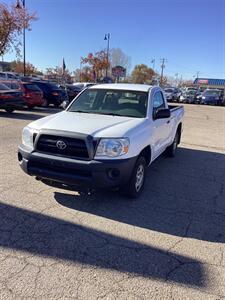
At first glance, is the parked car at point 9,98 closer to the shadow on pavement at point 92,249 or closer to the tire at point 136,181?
the tire at point 136,181

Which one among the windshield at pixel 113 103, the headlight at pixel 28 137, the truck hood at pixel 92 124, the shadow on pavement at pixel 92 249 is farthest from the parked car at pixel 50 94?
the shadow on pavement at pixel 92 249

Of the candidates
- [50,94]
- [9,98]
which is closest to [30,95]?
[50,94]

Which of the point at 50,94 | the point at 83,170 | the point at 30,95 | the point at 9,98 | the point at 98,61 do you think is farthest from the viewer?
the point at 98,61

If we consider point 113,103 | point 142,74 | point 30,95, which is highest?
point 142,74

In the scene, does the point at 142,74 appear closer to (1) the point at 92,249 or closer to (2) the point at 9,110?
(2) the point at 9,110

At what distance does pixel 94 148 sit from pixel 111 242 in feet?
4.11

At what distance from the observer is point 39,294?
103 inches

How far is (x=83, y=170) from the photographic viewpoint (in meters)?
4.05

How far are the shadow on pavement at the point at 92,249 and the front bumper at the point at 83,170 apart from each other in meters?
0.59

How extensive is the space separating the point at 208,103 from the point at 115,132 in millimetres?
36173

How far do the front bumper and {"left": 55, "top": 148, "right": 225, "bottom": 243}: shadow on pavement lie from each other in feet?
1.50

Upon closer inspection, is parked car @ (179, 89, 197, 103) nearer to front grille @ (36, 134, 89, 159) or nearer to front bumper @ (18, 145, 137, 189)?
front bumper @ (18, 145, 137, 189)

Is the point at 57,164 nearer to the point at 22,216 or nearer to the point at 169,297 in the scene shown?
the point at 22,216

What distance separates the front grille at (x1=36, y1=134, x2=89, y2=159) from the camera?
411 cm
